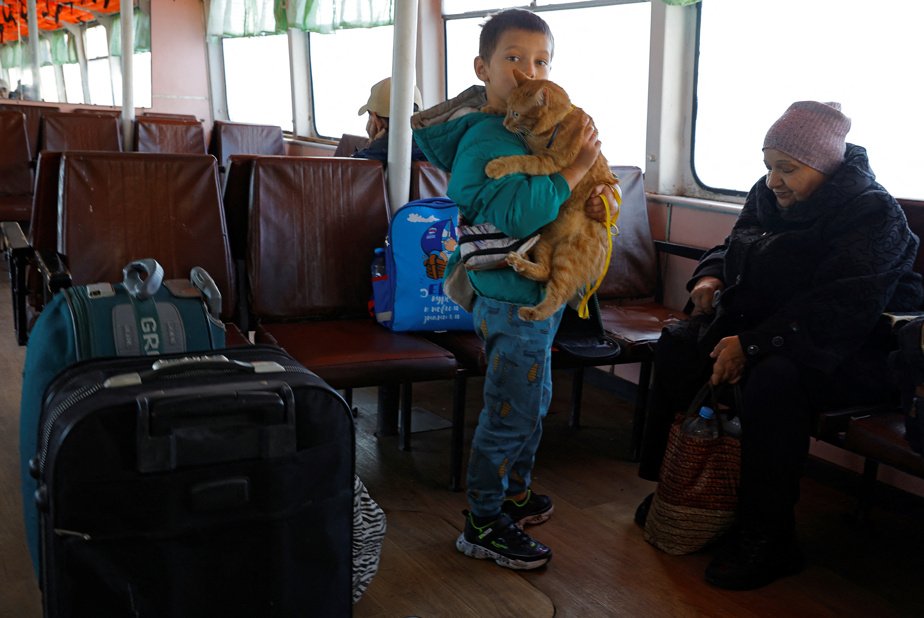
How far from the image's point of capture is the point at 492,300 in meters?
2.12

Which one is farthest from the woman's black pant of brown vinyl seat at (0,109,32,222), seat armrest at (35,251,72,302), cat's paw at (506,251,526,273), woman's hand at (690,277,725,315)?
brown vinyl seat at (0,109,32,222)

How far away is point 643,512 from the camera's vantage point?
101 inches

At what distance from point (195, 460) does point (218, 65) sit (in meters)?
8.81

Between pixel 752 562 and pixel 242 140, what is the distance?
5.56m

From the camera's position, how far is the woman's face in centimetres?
232

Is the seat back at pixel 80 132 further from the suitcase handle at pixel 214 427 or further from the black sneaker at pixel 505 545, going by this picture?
the suitcase handle at pixel 214 427

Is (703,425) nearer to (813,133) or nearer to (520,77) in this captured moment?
(813,133)

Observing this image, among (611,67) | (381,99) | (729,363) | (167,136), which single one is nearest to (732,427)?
(729,363)

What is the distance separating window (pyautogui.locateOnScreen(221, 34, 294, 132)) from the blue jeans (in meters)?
6.30

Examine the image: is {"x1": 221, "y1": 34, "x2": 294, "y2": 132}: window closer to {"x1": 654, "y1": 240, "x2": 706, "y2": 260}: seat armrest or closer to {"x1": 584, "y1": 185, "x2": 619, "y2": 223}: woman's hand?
{"x1": 654, "y1": 240, "x2": 706, "y2": 260}: seat armrest

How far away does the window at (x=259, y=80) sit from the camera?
817 centimetres

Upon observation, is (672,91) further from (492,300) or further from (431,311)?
(492,300)

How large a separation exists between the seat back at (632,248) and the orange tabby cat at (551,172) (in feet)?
4.42

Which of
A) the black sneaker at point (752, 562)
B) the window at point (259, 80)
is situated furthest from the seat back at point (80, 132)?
the black sneaker at point (752, 562)
